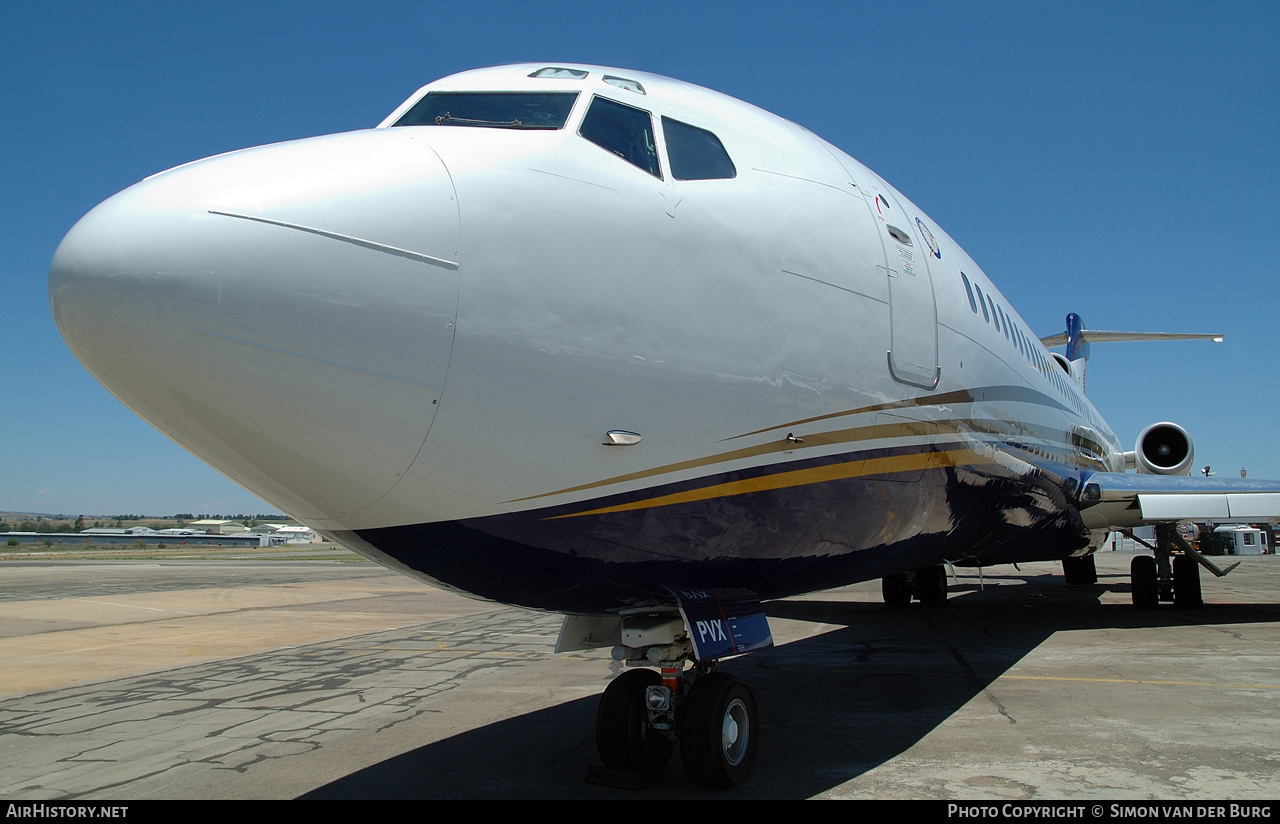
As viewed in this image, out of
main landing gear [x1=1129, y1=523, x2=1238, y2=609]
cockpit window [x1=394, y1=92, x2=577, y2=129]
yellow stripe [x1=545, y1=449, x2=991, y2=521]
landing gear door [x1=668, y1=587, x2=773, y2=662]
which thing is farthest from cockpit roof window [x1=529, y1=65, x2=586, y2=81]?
main landing gear [x1=1129, y1=523, x2=1238, y2=609]

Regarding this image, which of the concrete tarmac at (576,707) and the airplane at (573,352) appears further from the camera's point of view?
the concrete tarmac at (576,707)

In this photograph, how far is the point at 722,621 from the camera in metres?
4.55

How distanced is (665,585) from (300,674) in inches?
257

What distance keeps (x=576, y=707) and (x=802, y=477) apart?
12.5 feet

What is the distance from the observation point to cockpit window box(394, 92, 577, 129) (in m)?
3.88

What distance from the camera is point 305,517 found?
3436mm

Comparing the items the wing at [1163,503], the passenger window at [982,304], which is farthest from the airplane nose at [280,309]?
the wing at [1163,503]

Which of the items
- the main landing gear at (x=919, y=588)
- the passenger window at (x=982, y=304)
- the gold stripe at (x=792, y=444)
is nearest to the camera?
the gold stripe at (x=792, y=444)

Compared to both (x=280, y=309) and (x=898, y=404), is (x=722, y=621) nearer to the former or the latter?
(x=898, y=404)

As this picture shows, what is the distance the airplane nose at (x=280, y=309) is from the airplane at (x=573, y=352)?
1cm

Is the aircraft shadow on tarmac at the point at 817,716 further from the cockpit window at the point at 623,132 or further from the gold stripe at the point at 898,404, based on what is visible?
the cockpit window at the point at 623,132

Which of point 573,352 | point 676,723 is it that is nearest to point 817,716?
point 676,723

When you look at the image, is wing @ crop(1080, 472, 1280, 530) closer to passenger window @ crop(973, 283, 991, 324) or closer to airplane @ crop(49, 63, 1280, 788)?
passenger window @ crop(973, 283, 991, 324)

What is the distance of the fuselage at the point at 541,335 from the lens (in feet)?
9.41
